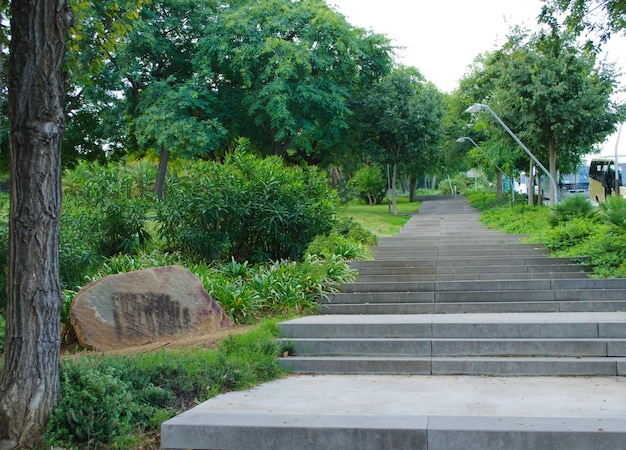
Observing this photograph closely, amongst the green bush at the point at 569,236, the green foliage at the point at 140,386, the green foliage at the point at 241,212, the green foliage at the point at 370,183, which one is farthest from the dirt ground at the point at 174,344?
the green foliage at the point at 370,183

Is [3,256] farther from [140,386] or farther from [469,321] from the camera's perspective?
[469,321]

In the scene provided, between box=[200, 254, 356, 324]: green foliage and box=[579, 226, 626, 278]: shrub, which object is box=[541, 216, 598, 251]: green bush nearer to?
box=[579, 226, 626, 278]: shrub

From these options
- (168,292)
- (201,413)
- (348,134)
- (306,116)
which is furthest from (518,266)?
(348,134)

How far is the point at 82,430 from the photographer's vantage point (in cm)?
543

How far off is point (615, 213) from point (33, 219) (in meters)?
13.0

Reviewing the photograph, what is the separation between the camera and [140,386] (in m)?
6.28

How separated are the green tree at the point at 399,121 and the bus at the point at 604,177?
8.90 metres

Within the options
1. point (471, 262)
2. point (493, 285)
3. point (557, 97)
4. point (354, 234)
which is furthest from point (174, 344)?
point (557, 97)

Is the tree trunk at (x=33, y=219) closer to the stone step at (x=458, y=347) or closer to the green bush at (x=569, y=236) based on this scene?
the stone step at (x=458, y=347)

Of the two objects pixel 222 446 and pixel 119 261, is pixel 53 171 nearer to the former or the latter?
pixel 222 446

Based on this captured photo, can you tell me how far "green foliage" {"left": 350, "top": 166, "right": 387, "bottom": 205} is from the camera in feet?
146

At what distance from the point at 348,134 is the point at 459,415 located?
87.6 ft

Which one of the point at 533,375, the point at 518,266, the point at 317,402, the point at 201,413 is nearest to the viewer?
the point at 201,413

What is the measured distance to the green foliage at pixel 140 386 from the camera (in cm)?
546
